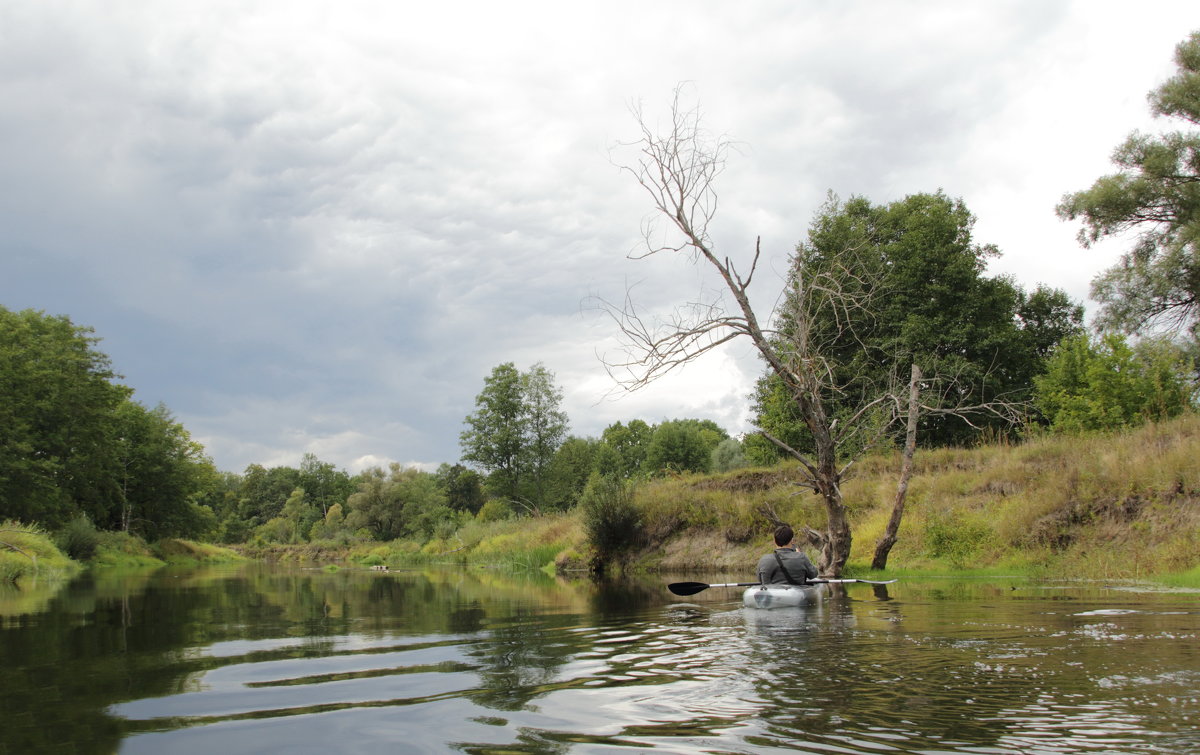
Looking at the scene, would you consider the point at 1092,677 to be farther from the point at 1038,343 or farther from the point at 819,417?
the point at 1038,343

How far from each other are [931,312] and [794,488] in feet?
51.7

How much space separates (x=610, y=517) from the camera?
29.0 m

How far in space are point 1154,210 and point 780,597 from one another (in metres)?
32.0

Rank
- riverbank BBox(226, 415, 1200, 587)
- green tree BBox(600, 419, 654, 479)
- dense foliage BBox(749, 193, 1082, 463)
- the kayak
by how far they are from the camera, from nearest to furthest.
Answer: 1. the kayak
2. riverbank BBox(226, 415, 1200, 587)
3. dense foliage BBox(749, 193, 1082, 463)
4. green tree BBox(600, 419, 654, 479)

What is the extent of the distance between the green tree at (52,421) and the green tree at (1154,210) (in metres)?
50.3

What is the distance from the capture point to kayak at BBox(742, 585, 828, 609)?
1088cm

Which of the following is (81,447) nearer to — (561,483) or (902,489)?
(561,483)

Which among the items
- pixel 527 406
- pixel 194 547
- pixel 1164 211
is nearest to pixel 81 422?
pixel 194 547

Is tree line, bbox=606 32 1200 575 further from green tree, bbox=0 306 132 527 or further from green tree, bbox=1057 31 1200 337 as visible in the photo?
green tree, bbox=0 306 132 527

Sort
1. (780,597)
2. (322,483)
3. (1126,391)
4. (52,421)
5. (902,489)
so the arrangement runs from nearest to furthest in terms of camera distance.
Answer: (780,597), (902,489), (1126,391), (52,421), (322,483)

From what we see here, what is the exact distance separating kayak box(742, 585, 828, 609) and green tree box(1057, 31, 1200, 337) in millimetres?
28385

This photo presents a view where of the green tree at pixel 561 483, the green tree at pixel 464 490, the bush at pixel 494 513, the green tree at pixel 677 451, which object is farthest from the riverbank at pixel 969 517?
the green tree at pixel 677 451

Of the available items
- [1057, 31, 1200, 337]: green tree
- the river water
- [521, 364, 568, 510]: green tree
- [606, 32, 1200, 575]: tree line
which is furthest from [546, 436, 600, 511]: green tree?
the river water

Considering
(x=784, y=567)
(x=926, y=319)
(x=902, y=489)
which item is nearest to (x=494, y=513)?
(x=926, y=319)
